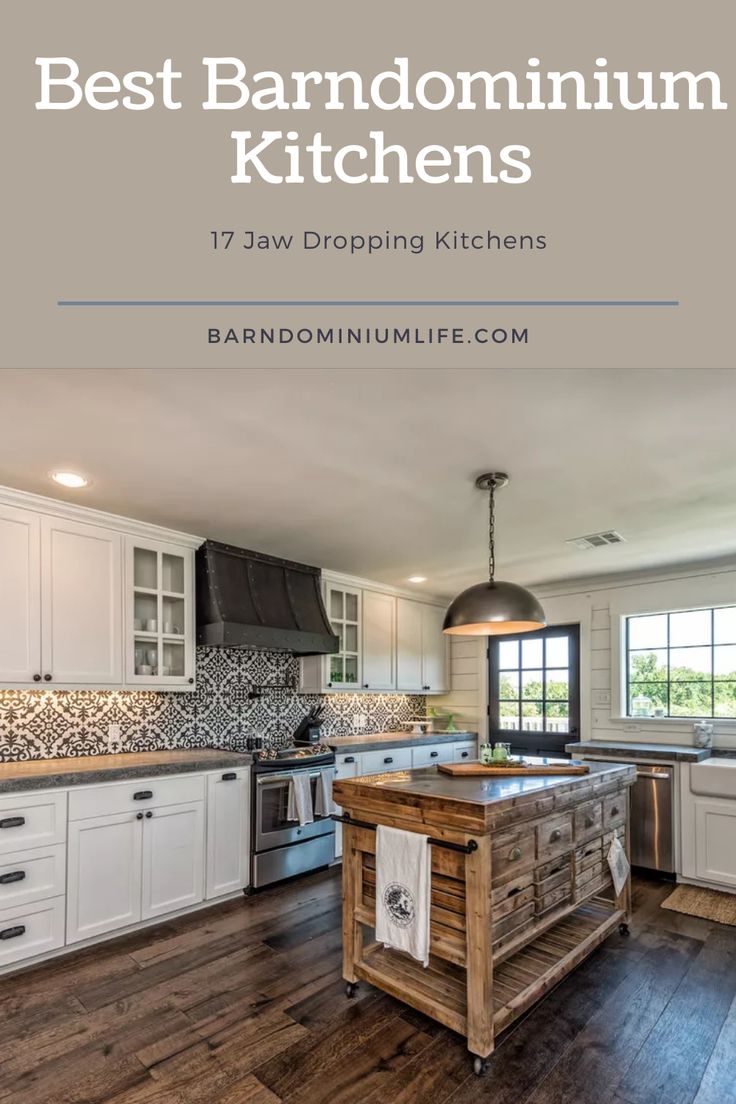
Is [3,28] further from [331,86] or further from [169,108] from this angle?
[331,86]

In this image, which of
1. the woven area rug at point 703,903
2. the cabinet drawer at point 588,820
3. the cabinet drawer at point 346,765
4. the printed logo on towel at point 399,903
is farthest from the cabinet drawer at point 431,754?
the printed logo on towel at point 399,903

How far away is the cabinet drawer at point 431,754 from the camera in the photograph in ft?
17.1

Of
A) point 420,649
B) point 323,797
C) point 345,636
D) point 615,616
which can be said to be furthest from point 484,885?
point 420,649

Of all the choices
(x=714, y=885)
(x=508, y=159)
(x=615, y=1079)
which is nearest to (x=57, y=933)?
(x=615, y=1079)

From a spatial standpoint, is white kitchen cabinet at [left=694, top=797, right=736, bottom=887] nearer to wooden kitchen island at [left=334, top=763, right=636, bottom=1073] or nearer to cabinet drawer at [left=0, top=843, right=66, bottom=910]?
wooden kitchen island at [left=334, top=763, right=636, bottom=1073]

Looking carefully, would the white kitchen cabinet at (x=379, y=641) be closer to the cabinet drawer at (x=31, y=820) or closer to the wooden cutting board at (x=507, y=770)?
the wooden cutting board at (x=507, y=770)

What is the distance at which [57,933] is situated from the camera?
9.42 feet

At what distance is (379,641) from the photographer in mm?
5500

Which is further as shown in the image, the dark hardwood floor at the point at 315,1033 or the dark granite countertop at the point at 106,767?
the dark granite countertop at the point at 106,767

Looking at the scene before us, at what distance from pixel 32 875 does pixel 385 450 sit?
2.52m

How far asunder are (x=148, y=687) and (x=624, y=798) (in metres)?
2.80

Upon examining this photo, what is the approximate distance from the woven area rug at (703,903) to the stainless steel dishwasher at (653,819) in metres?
0.22

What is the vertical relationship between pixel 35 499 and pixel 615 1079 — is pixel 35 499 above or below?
above

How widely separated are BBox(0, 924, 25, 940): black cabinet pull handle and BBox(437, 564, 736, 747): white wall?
4.26 meters
